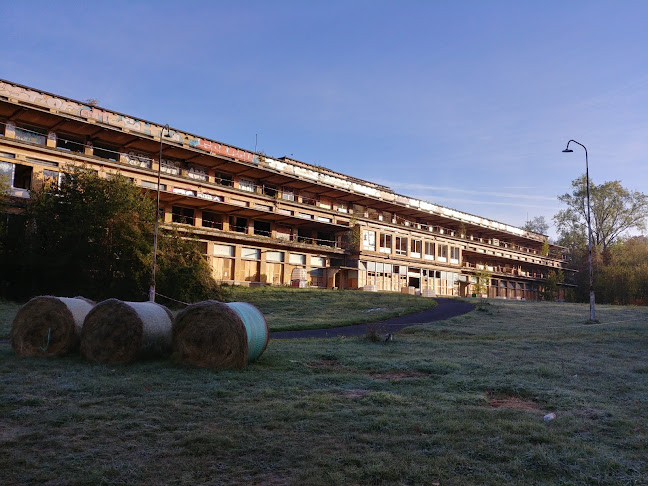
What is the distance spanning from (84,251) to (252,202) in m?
21.9

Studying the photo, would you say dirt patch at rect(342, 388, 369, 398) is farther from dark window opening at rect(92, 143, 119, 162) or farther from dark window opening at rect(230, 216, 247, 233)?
dark window opening at rect(230, 216, 247, 233)

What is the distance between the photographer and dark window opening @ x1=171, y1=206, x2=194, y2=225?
1794 inches

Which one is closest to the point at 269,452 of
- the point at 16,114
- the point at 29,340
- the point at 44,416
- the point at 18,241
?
the point at 44,416

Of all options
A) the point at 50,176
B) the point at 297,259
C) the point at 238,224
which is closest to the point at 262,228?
the point at 238,224

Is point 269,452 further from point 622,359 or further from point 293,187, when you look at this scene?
point 293,187

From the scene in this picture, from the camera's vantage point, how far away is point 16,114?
117ft

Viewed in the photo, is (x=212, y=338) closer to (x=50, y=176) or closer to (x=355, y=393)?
(x=355, y=393)

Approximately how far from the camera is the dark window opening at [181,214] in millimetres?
45572

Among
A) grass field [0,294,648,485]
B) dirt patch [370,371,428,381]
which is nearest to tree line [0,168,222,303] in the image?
grass field [0,294,648,485]

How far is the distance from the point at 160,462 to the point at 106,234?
26910 mm

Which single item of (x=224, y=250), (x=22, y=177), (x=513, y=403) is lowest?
(x=513, y=403)

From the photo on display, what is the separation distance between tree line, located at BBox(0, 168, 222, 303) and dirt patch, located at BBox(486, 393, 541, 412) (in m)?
24.6

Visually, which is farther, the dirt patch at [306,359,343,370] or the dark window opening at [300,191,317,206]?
the dark window opening at [300,191,317,206]

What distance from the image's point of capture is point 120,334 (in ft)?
38.0
